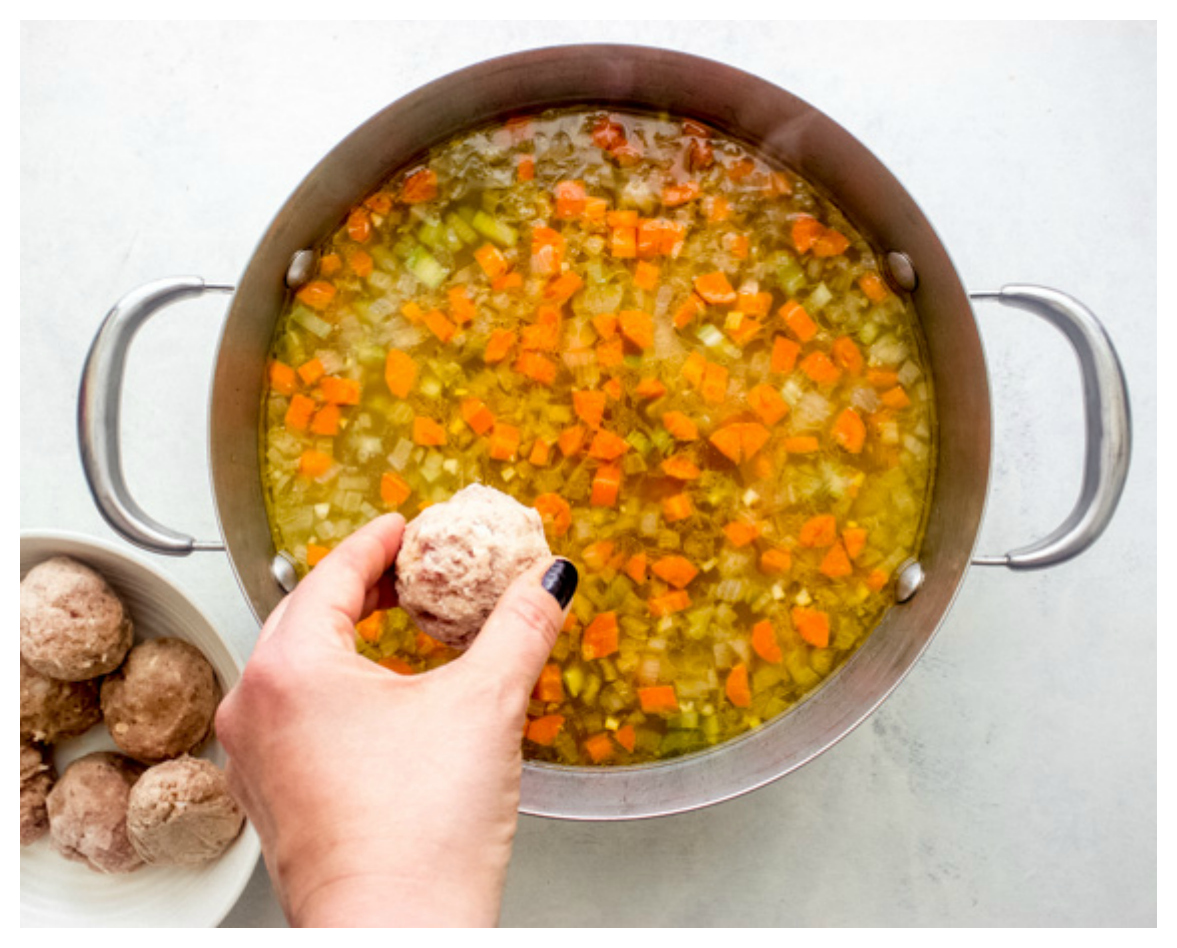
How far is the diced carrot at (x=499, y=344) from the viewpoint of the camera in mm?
2283

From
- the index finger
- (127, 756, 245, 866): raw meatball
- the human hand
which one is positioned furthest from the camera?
(127, 756, 245, 866): raw meatball

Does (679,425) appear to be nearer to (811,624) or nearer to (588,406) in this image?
(588,406)

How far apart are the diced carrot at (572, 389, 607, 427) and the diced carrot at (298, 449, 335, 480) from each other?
616 millimetres

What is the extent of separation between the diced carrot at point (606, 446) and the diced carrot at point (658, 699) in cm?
57

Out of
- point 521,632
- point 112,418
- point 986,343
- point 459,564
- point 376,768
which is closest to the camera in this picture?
point 376,768

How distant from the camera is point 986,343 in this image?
2570 mm

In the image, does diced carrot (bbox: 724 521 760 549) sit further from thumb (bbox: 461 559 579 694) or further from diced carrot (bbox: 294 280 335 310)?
diced carrot (bbox: 294 280 335 310)

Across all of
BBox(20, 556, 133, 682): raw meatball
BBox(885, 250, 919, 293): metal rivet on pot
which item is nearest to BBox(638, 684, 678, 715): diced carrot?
BBox(885, 250, 919, 293): metal rivet on pot

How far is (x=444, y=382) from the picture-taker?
230 cm

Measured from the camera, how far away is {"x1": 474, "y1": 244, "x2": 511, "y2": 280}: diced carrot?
2303 mm

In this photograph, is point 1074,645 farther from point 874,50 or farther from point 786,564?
point 874,50

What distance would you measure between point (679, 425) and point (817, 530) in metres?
0.42

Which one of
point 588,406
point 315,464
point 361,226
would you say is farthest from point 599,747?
point 361,226

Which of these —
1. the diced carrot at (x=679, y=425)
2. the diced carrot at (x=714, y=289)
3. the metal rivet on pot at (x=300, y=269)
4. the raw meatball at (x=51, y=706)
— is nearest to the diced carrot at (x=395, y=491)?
the metal rivet on pot at (x=300, y=269)
